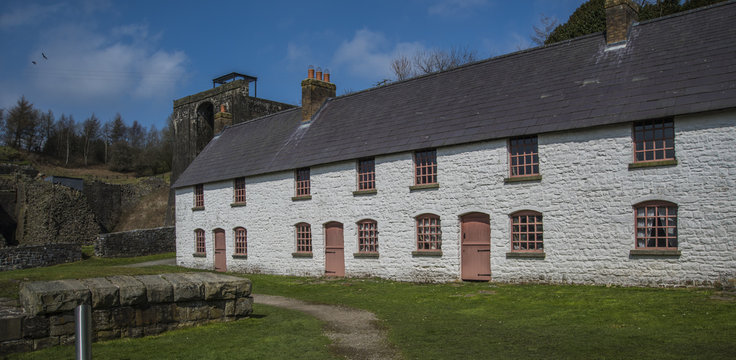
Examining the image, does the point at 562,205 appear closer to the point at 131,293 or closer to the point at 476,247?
the point at 476,247

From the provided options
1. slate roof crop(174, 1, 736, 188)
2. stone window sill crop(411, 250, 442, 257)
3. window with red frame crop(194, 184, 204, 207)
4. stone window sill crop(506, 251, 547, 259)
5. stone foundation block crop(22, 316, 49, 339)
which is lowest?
stone window sill crop(411, 250, 442, 257)

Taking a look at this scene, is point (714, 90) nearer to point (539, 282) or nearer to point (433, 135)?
point (539, 282)

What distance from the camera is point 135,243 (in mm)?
35594

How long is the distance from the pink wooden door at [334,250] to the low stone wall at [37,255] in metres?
17.4

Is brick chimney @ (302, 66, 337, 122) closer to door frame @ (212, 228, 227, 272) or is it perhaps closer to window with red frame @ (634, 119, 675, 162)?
door frame @ (212, 228, 227, 272)

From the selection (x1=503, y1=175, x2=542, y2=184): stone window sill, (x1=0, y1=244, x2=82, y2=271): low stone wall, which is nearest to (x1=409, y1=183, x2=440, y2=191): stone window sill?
(x1=503, y1=175, x2=542, y2=184): stone window sill

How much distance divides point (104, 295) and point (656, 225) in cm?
1314

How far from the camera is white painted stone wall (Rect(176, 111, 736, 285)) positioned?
1412 cm

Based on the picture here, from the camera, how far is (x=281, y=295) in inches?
691

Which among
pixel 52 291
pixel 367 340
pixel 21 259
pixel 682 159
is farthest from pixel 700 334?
pixel 21 259

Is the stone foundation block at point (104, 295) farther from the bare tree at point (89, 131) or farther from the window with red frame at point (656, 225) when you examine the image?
the bare tree at point (89, 131)

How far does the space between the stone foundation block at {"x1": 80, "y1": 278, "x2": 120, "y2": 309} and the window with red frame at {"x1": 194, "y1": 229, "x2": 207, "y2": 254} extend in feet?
67.9

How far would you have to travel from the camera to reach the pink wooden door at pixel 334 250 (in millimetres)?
22141

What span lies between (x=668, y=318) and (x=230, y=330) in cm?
822
